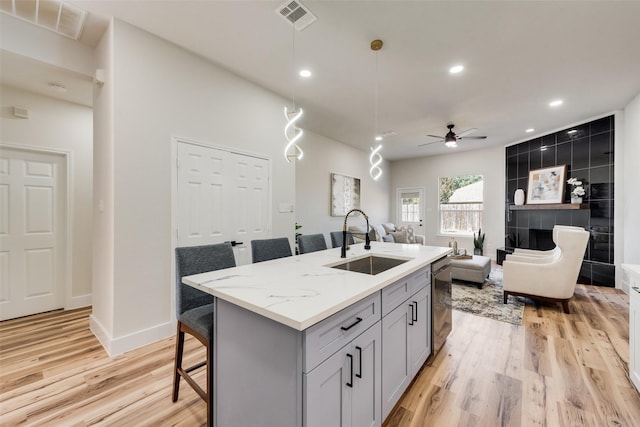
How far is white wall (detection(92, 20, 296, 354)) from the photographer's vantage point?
239 cm

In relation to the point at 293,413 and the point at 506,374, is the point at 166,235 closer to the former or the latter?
the point at 293,413

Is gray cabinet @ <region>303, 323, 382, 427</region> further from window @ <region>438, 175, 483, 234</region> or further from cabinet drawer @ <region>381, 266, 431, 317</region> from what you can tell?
window @ <region>438, 175, 483, 234</region>

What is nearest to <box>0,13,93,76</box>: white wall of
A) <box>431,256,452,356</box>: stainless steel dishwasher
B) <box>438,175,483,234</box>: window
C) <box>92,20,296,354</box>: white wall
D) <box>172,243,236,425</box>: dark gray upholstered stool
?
<box>92,20,296,354</box>: white wall

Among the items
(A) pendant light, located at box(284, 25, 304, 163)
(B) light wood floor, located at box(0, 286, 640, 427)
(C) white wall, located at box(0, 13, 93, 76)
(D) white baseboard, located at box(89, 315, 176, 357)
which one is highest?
(C) white wall, located at box(0, 13, 93, 76)

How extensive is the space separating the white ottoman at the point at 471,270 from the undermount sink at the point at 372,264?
8.89 feet

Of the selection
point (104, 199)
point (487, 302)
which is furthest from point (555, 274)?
point (104, 199)

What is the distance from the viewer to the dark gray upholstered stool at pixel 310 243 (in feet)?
8.76

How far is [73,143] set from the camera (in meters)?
3.43

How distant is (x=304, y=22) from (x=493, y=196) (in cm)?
673

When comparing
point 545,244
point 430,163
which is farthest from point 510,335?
point 430,163

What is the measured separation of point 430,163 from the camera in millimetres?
7996

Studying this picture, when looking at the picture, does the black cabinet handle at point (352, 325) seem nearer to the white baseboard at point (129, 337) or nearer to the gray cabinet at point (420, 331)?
the gray cabinet at point (420, 331)

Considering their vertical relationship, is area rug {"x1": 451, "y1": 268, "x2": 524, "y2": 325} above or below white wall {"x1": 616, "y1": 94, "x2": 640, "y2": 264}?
below

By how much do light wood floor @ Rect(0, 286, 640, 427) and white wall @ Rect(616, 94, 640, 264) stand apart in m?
1.80
